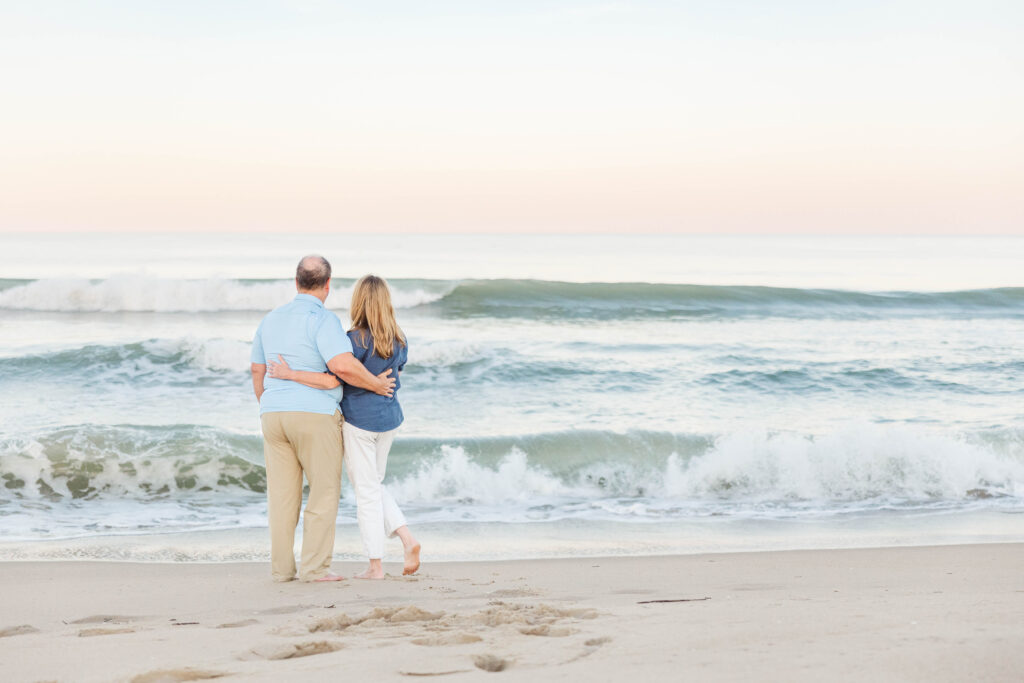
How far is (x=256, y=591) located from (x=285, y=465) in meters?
0.68

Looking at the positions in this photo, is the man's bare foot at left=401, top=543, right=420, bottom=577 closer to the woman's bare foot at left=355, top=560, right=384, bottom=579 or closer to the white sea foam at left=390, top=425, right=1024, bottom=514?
the woman's bare foot at left=355, top=560, right=384, bottom=579

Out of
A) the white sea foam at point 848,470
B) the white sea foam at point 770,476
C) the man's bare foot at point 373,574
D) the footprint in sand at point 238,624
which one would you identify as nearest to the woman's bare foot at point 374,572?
the man's bare foot at point 373,574

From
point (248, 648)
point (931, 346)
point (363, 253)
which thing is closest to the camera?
point (248, 648)

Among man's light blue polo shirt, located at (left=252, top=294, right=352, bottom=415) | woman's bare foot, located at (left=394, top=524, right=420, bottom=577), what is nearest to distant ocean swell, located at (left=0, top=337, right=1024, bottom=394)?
woman's bare foot, located at (left=394, top=524, right=420, bottom=577)

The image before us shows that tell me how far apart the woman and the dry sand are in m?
0.25

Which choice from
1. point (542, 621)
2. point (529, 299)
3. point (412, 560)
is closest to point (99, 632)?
point (412, 560)

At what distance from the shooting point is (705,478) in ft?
28.9

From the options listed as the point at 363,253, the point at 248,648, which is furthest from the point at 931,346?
the point at 363,253

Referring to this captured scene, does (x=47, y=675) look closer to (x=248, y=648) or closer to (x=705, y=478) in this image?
(x=248, y=648)

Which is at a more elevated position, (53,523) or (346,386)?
(346,386)

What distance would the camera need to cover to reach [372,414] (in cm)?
503

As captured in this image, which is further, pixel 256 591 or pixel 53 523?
pixel 53 523

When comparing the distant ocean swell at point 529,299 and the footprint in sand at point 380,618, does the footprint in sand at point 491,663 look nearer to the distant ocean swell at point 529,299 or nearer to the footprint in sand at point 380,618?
the footprint in sand at point 380,618

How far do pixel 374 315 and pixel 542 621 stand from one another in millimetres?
1958
